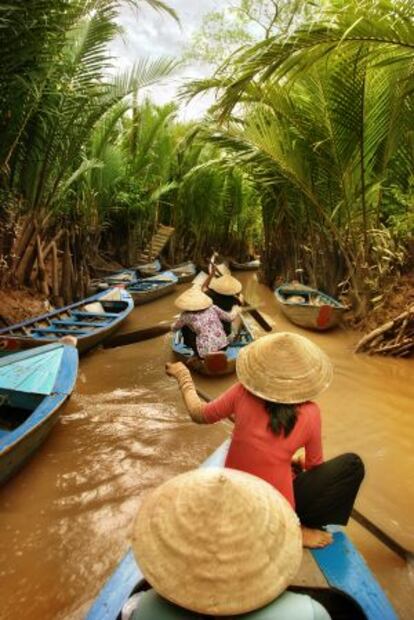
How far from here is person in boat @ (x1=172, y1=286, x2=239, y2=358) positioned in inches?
193

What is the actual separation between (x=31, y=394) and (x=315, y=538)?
8.40 ft

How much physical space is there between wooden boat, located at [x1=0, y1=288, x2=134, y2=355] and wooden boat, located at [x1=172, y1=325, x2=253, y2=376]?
1.10 m

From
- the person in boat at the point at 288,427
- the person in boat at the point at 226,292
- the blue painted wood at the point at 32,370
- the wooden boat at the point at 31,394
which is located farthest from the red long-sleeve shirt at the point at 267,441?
the person in boat at the point at 226,292

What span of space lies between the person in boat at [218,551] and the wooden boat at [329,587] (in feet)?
1.97

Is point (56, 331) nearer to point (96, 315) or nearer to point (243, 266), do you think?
point (96, 315)

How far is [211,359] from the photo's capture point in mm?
4941

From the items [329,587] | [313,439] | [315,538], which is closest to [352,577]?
[329,587]

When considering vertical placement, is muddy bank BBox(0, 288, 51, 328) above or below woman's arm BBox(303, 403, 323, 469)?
below

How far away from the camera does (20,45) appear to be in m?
4.87

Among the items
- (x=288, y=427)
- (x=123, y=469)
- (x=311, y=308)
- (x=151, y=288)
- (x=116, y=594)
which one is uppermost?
(x=288, y=427)

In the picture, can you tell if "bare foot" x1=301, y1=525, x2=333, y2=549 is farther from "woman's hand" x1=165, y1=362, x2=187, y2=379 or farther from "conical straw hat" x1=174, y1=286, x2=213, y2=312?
"conical straw hat" x1=174, y1=286, x2=213, y2=312

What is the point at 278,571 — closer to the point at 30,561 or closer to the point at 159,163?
the point at 30,561


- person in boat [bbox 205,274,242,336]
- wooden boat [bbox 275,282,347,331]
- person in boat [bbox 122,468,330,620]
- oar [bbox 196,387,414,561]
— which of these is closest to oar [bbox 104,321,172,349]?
person in boat [bbox 205,274,242,336]

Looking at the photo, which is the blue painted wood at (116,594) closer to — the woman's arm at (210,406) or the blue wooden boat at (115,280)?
the woman's arm at (210,406)
